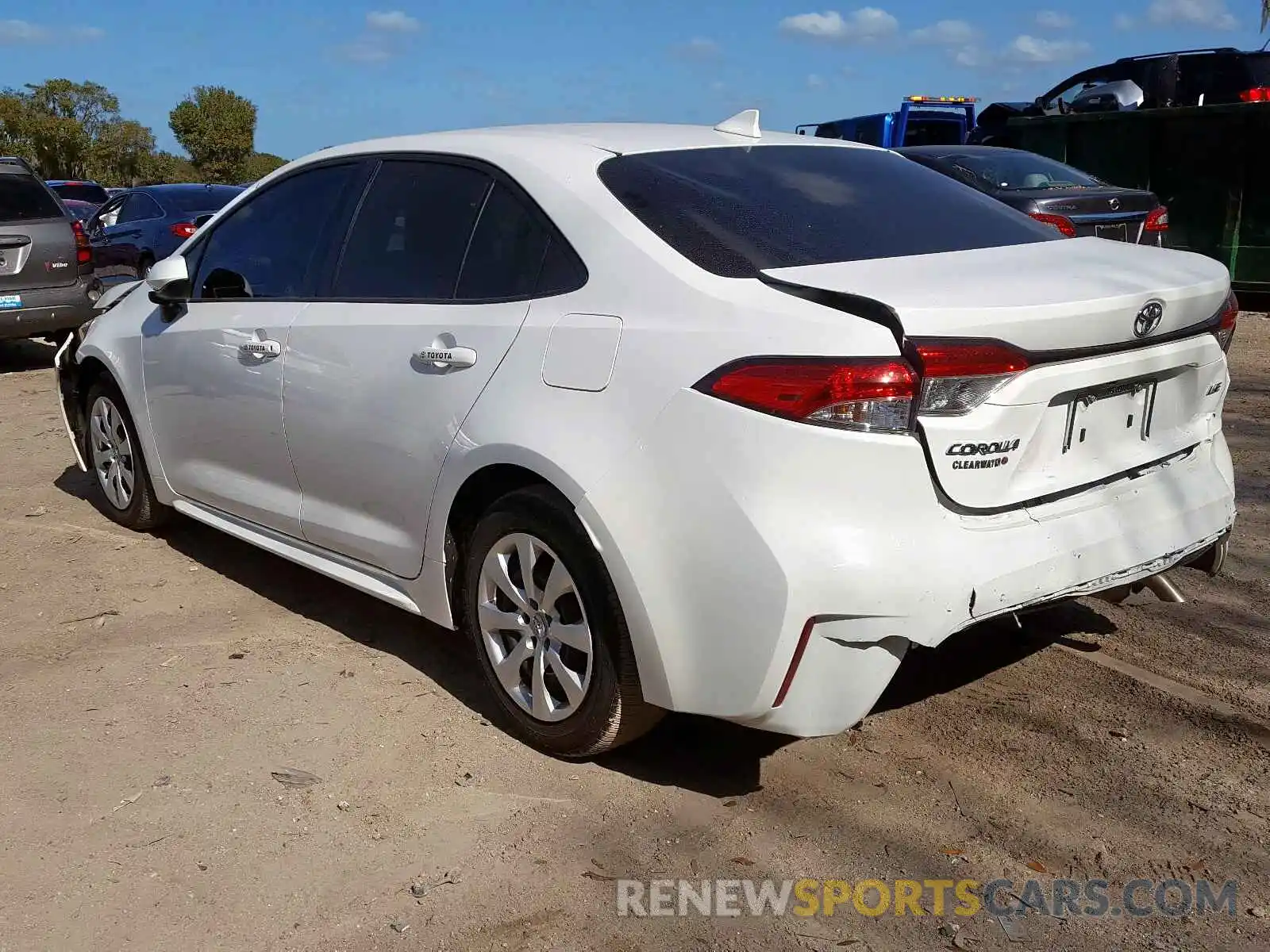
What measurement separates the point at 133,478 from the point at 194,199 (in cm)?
1096

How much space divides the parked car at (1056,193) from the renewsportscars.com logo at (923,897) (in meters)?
7.94

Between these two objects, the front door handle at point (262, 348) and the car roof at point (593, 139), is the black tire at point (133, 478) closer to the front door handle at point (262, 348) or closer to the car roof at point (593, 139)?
the front door handle at point (262, 348)

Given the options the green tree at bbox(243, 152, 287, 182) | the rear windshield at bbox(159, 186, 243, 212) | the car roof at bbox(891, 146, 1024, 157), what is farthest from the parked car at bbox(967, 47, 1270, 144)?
the green tree at bbox(243, 152, 287, 182)

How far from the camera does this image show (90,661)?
4.33m

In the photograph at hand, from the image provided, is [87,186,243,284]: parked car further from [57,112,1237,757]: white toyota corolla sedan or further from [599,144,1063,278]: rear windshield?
[599,144,1063,278]: rear windshield

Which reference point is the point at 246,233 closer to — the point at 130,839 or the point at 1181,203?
the point at 130,839

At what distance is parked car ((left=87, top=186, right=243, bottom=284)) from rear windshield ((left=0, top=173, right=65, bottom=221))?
363 centimetres

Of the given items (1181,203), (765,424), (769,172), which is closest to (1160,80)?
(1181,203)

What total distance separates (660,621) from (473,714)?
1073 mm

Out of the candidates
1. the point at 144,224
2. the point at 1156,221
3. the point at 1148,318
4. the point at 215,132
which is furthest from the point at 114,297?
the point at 215,132

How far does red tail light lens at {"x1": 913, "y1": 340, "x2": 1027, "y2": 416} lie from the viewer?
276 cm

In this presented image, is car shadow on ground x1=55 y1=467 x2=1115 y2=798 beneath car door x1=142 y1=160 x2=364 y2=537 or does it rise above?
beneath

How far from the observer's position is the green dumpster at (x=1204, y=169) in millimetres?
11953

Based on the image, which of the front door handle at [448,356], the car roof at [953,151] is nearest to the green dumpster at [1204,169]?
the car roof at [953,151]
